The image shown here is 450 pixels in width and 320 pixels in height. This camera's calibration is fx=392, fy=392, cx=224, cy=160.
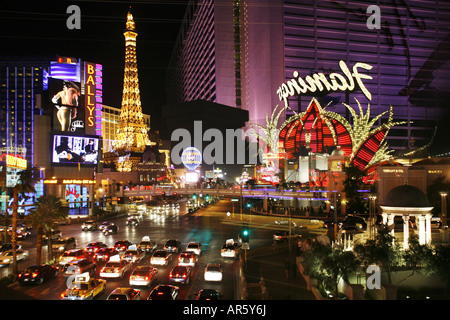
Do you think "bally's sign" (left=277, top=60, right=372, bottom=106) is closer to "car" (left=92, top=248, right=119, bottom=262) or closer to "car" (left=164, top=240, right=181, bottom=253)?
"car" (left=164, top=240, right=181, bottom=253)

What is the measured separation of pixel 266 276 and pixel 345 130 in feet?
164

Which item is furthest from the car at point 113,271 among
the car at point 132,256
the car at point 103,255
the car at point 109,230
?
the car at point 109,230

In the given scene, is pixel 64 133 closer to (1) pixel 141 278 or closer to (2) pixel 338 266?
(1) pixel 141 278

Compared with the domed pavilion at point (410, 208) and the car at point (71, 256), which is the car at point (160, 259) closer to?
the car at point (71, 256)

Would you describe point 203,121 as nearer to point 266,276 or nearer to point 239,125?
point 239,125

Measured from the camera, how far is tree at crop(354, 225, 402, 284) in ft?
68.5

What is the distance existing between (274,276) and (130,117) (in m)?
109

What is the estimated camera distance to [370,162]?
66.5m

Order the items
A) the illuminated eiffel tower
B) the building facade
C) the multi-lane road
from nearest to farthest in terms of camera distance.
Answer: the multi-lane road → the building facade → the illuminated eiffel tower

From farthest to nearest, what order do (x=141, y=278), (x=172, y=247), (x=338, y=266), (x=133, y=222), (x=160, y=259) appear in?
1. (x=133, y=222)
2. (x=172, y=247)
3. (x=160, y=259)
4. (x=141, y=278)
5. (x=338, y=266)

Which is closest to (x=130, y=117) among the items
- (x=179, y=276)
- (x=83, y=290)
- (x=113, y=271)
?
(x=113, y=271)

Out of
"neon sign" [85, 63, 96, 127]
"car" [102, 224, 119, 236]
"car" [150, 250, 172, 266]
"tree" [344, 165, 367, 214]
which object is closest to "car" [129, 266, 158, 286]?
"car" [150, 250, 172, 266]

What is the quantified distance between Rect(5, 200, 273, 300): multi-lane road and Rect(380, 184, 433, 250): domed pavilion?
11563 millimetres

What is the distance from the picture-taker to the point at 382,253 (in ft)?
68.3
